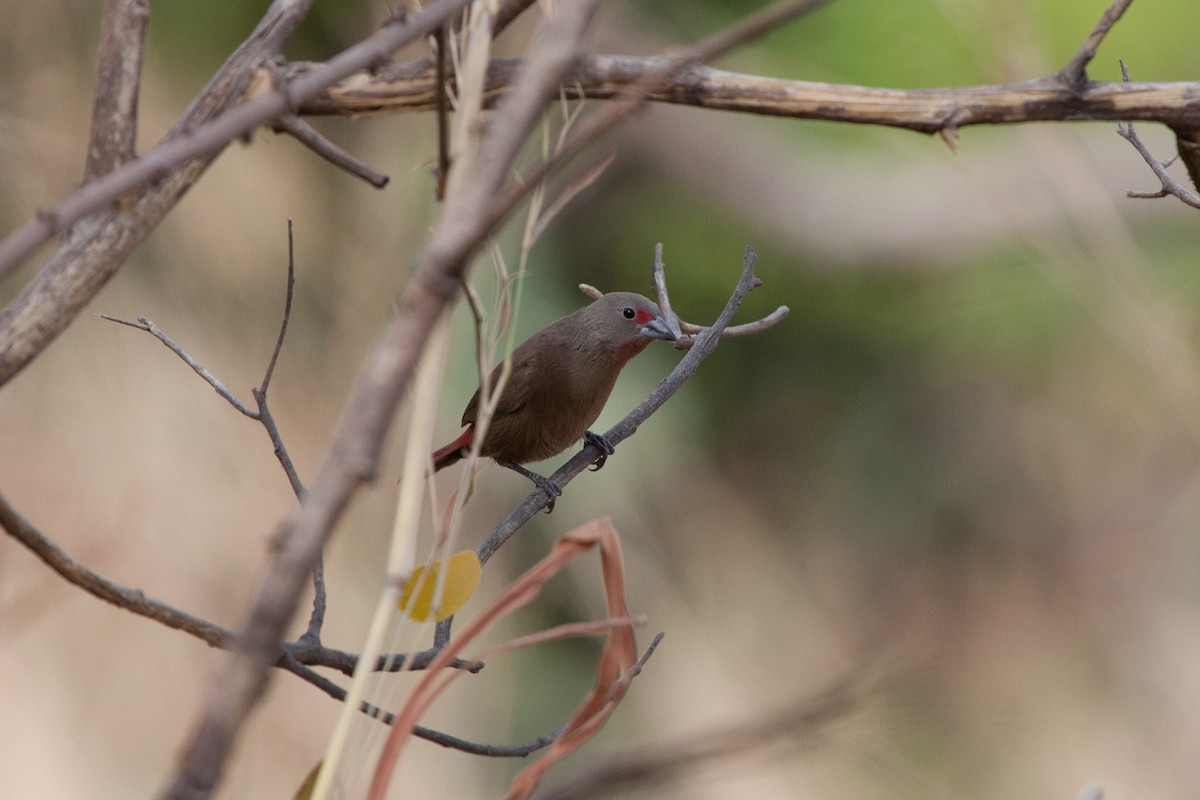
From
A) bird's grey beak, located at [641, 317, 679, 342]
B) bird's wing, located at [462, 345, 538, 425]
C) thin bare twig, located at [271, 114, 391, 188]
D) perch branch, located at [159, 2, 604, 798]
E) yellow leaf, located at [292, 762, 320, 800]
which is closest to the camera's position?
perch branch, located at [159, 2, 604, 798]

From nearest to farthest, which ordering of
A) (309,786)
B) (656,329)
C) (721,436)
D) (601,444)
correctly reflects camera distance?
(309,786)
(601,444)
(656,329)
(721,436)

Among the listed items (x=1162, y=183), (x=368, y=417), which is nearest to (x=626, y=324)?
(x=1162, y=183)

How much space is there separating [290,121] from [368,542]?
5.38 metres

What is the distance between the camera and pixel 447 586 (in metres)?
1.05

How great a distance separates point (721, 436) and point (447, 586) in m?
8.67

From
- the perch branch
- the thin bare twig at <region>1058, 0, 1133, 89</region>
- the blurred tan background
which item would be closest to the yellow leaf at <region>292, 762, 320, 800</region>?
the perch branch

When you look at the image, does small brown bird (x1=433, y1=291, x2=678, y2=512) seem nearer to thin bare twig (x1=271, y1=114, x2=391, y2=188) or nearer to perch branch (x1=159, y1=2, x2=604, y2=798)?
thin bare twig (x1=271, y1=114, x2=391, y2=188)

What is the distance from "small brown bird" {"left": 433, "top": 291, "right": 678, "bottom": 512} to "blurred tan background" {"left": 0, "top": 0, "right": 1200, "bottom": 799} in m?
1.52

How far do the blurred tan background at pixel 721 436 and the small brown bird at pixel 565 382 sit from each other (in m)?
1.52

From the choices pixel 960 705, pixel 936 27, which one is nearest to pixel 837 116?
pixel 960 705

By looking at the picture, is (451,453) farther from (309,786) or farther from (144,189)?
(309,786)

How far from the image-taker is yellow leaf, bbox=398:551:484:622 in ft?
3.38

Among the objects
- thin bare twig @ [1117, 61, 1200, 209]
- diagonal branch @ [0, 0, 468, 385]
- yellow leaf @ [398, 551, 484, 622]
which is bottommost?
yellow leaf @ [398, 551, 484, 622]

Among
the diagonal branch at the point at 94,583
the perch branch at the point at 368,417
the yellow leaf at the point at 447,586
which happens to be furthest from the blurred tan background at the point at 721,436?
the perch branch at the point at 368,417
